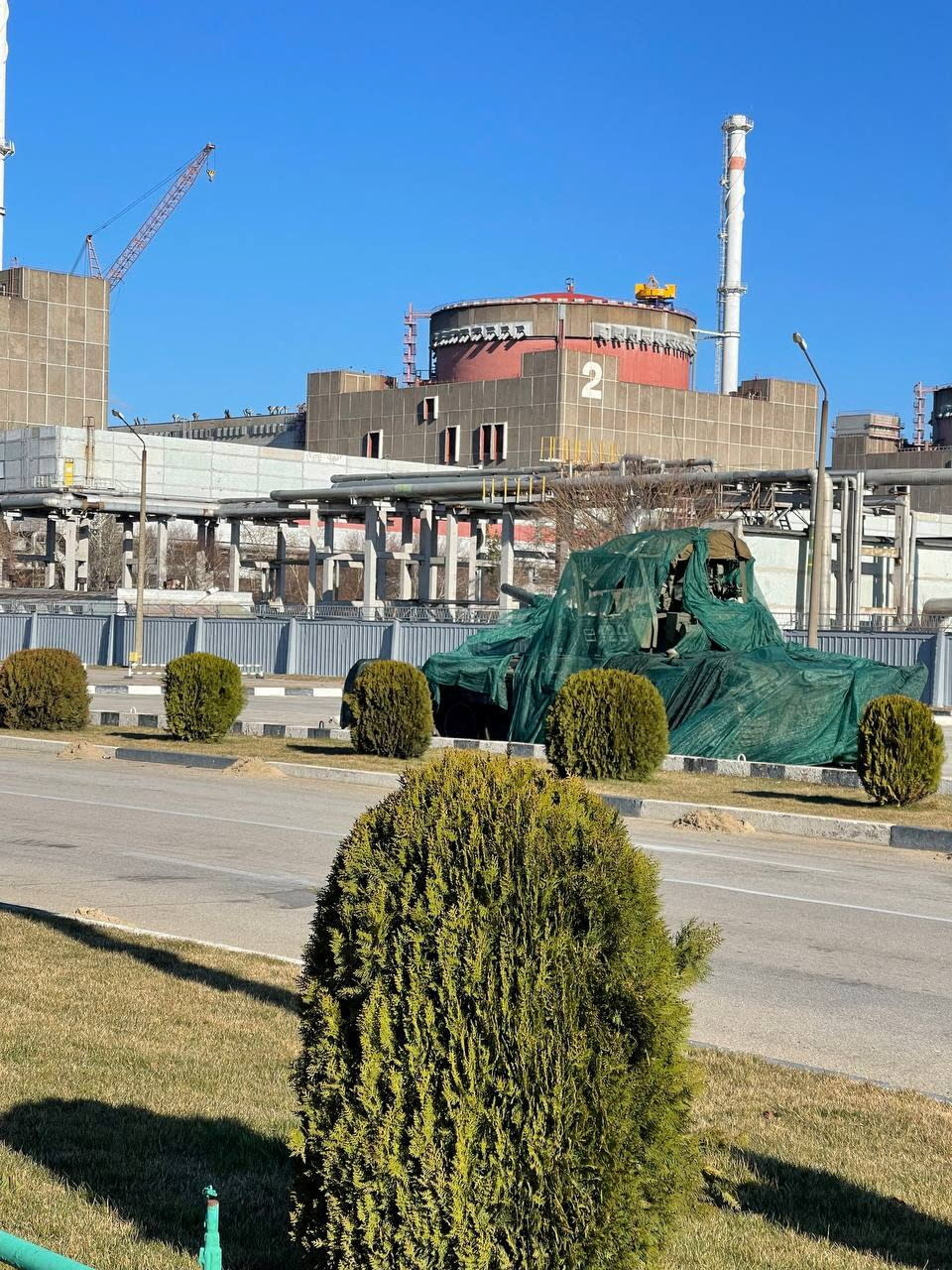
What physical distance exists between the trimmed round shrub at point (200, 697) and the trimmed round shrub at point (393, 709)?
7.40 feet

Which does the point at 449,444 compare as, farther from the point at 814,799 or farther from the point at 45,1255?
the point at 45,1255

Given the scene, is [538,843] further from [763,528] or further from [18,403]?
[18,403]

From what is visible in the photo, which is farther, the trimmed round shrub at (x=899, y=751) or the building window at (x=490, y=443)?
the building window at (x=490, y=443)

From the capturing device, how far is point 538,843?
3811 mm

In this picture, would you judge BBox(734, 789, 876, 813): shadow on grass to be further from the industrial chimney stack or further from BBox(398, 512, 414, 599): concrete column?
the industrial chimney stack

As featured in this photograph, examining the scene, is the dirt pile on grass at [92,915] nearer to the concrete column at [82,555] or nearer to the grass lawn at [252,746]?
the grass lawn at [252,746]

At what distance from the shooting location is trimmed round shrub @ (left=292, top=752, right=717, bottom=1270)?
3.63 metres

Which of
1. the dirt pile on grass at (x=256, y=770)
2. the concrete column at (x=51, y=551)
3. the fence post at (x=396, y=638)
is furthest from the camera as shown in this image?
the concrete column at (x=51, y=551)

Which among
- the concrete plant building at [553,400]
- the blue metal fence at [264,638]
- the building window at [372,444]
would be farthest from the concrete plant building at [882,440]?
the blue metal fence at [264,638]

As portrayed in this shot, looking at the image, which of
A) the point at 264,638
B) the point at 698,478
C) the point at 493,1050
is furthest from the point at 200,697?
the point at 698,478

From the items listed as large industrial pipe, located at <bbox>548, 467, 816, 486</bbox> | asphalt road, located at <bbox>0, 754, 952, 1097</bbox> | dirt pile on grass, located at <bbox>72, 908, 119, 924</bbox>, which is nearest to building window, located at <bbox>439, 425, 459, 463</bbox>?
large industrial pipe, located at <bbox>548, 467, 816, 486</bbox>

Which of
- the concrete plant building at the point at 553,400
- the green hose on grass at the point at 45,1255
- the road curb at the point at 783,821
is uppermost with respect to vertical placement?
the concrete plant building at the point at 553,400

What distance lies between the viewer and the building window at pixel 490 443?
103 meters

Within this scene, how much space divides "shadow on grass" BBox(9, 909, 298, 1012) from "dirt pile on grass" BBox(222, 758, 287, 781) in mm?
10195
